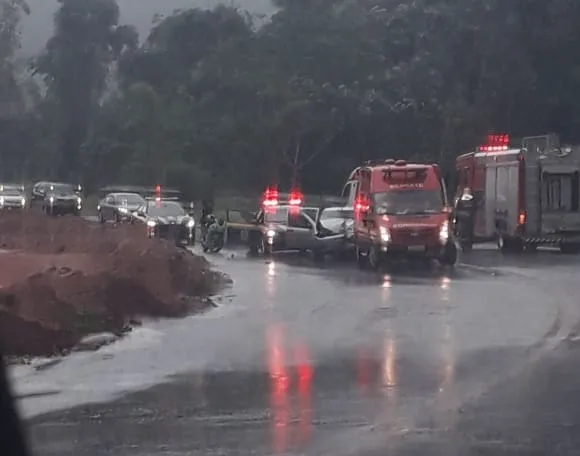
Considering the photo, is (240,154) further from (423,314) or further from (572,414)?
(572,414)

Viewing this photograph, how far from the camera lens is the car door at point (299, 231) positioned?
116 ft

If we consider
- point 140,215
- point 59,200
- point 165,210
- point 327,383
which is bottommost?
point 327,383

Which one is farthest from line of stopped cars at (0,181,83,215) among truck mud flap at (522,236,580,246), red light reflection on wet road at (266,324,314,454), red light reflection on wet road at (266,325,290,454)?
red light reflection on wet road at (266,324,314,454)

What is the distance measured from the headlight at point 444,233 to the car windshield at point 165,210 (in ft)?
46.2

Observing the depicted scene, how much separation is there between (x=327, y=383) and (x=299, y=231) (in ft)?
76.3

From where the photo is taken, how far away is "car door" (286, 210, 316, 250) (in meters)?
35.4

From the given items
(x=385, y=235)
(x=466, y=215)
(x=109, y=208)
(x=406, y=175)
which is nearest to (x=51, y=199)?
(x=109, y=208)

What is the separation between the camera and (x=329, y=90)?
5981 centimetres

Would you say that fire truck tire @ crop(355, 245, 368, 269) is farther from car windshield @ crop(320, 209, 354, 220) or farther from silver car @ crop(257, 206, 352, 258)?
car windshield @ crop(320, 209, 354, 220)

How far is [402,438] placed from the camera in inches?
387

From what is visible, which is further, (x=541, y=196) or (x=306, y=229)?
(x=306, y=229)

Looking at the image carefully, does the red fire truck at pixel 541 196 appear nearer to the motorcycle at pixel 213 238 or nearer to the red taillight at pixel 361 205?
the red taillight at pixel 361 205

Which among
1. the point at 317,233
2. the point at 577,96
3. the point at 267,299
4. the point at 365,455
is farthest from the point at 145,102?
the point at 365,455

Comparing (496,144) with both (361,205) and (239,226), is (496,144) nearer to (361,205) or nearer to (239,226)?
(361,205)
